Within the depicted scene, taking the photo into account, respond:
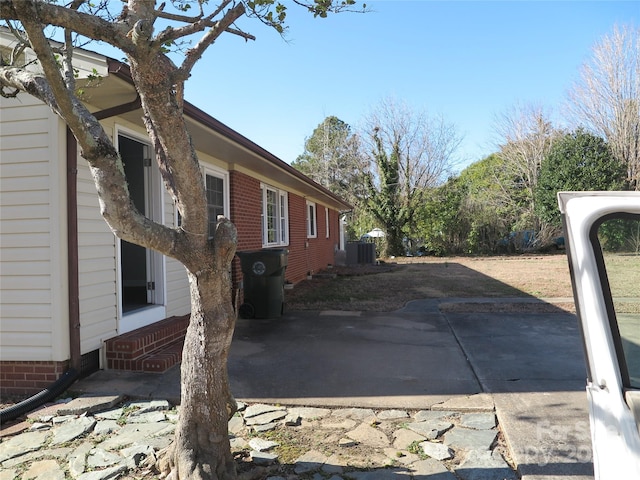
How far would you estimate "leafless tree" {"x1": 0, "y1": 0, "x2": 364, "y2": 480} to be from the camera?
2.19 m

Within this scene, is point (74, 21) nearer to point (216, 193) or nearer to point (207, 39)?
point (207, 39)

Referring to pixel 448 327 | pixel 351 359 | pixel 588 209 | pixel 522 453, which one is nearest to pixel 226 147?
pixel 351 359

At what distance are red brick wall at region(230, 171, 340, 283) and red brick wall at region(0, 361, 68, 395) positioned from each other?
14.5 feet

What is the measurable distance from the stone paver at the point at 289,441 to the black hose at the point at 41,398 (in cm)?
16

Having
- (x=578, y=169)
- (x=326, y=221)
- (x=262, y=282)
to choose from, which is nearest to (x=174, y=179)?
(x=262, y=282)

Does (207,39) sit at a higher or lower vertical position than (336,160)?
lower

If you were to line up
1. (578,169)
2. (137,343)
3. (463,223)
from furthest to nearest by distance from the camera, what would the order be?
(463,223), (578,169), (137,343)

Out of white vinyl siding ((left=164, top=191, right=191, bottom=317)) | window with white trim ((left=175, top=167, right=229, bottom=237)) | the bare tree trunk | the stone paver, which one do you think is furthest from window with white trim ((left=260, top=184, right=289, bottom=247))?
the bare tree trunk

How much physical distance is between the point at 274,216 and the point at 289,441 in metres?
8.65

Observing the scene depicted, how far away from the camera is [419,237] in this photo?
87.1 ft

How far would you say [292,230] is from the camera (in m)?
13.1

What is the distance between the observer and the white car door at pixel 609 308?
157 cm

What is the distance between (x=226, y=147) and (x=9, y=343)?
387 cm

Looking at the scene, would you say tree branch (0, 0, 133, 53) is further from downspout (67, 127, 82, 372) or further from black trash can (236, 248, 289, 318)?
black trash can (236, 248, 289, 318)
